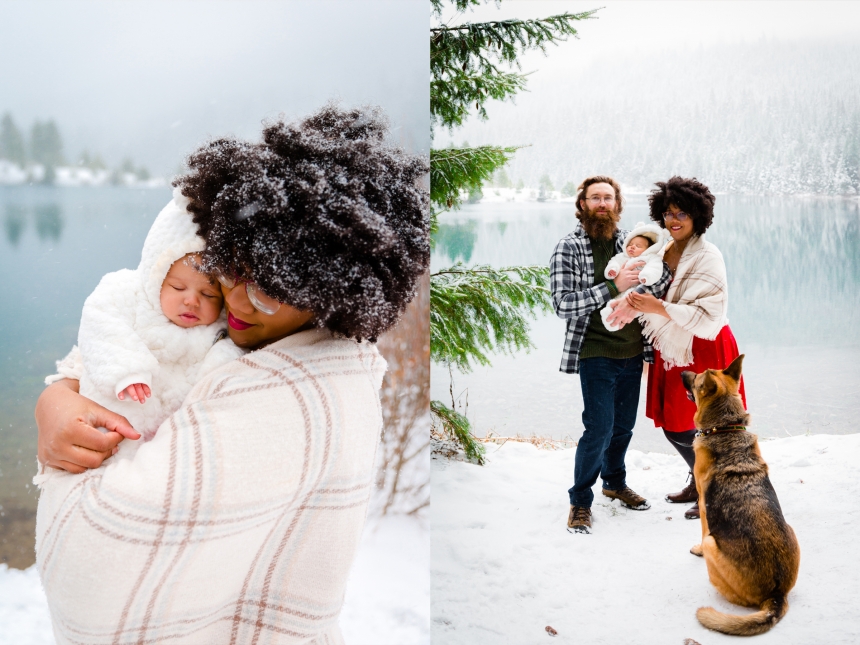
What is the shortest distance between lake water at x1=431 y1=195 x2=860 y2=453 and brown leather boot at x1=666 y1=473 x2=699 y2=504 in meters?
0.13

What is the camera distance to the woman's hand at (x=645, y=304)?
6.39 feet

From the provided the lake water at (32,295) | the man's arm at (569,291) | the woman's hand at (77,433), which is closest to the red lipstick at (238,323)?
the woman's hand at (77,433)

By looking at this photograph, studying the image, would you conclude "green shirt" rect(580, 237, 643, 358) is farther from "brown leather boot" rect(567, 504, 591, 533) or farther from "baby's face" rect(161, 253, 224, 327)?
"baby's face" rect(161, 253, 224, 327)

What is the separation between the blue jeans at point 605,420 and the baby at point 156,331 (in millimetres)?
1361

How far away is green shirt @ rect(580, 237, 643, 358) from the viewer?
2.01 metres

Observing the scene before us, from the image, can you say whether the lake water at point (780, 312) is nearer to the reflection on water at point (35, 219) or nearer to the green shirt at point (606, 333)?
the green shirt at point (606, 333)

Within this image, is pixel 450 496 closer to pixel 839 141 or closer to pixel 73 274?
pixel 73 274

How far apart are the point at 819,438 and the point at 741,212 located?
75 centimetres

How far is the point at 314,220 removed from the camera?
2.95ft

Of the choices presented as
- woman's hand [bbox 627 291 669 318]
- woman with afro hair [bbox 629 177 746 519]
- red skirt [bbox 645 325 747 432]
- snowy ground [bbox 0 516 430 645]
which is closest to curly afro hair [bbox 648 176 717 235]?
woman with afro hair [bbox 629 177 746 519]

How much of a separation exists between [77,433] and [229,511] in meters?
0.25

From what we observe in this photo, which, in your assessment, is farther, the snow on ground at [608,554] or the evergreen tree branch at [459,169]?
the evergreen tree branch at [459,169]

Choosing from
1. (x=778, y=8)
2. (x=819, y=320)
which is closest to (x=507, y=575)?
(x=819, y=320)

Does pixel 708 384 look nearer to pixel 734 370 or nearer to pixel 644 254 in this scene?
pixel 734 370
